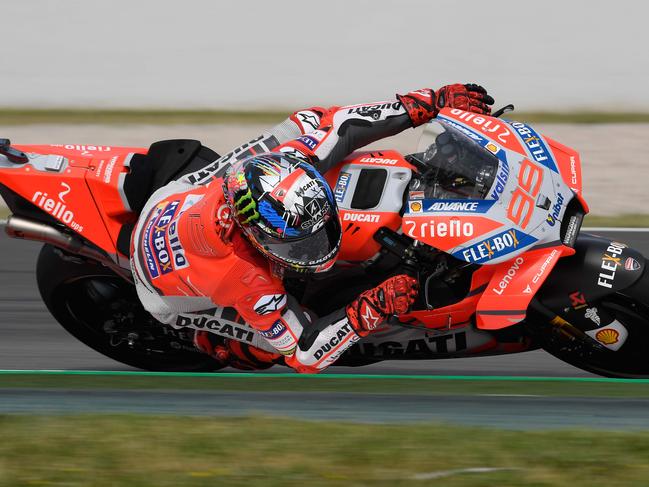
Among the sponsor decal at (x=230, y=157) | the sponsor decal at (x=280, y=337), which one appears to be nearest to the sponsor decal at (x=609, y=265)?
the sponsor decal at (x=280, y=337)

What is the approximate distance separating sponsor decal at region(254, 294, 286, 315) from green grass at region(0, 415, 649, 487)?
44 centimetres

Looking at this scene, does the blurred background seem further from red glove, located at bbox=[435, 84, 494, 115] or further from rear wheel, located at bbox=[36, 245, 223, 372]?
red glove, located at bbox=[435, 84, 494, 115]


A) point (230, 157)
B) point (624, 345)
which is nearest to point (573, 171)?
point (624, 345)

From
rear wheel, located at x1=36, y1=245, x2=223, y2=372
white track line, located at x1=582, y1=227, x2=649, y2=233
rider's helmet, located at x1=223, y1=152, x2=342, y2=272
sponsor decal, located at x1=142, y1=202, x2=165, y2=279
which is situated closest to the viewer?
rider's helmet, located at x1=223, y1=152, x2=342, y2=272

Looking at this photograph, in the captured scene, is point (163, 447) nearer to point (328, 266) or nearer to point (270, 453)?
point (270, 453)

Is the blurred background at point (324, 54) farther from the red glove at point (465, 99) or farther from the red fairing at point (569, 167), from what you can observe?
the red fairing at point (569, 167)

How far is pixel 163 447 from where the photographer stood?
164 inches

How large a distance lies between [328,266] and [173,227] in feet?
2.33

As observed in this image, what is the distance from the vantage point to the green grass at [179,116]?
10422 mm

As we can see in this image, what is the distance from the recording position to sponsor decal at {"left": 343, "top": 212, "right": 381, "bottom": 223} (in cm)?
465

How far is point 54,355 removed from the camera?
6.18m

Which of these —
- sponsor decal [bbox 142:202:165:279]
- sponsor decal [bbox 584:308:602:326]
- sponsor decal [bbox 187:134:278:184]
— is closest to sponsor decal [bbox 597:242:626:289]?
sponsor decal [bbox 584:308:602:326]

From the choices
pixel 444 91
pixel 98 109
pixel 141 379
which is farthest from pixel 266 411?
pixel 98 109

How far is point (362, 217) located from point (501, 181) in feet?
1.95
